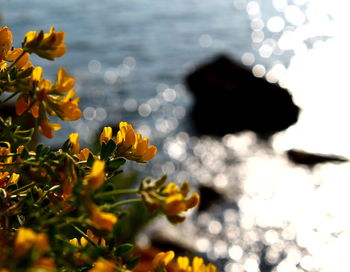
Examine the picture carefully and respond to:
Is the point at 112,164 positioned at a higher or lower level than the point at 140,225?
higher

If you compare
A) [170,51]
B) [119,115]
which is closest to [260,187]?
[119,115]

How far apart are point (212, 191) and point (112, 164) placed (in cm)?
760

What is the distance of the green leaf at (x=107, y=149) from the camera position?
82 cm

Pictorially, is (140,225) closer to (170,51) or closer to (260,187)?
(260,187)

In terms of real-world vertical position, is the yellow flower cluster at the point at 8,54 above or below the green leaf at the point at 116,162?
above

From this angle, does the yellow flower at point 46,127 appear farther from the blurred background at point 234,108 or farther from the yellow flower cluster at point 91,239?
the blurred background at point 234,108

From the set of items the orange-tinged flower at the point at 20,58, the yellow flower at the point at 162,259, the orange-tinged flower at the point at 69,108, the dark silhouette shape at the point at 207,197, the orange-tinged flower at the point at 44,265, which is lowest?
the dark silhouette shape at the point at 207,197

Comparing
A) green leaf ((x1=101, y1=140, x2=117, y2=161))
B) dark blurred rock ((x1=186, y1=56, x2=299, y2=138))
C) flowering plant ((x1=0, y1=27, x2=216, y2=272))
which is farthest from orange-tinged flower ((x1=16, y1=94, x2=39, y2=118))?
dark blurred rock ((x1=186, y1=56, x2=299, y2=138))

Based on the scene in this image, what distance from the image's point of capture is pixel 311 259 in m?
6.64

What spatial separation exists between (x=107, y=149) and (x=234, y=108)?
1025 cm

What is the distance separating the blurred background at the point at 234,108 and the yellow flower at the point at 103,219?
5.58 m

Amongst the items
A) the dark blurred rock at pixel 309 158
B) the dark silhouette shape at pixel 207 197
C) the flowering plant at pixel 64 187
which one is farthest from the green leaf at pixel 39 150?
the dark blurred rock at pixel 309 158

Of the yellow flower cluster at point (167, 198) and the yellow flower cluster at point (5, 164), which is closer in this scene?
the yellow flower cluster at point (167, 198)

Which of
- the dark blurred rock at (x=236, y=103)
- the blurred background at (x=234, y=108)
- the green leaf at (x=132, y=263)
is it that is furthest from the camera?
the dark blurred rock at (x=236, y=103)
